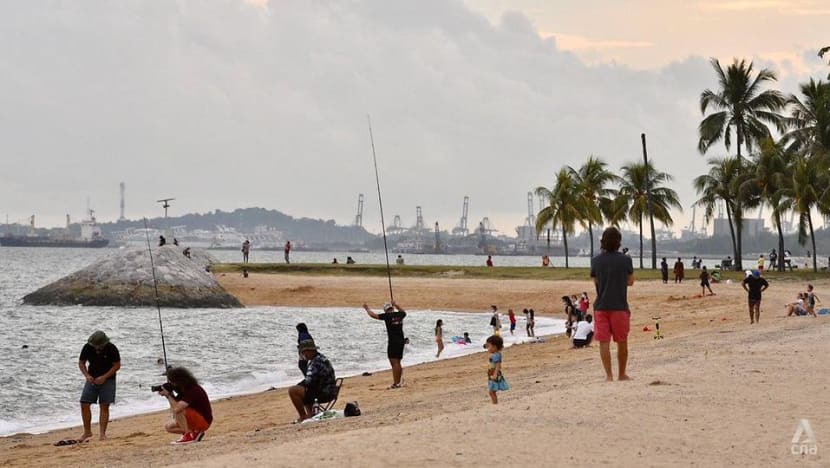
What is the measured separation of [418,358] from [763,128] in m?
38.2

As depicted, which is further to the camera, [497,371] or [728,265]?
[728,265]

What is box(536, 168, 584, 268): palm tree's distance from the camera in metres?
68.7

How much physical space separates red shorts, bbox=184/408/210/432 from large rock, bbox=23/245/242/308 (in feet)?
118

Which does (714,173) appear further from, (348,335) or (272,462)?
(272,462)

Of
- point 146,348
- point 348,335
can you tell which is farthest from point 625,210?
point 146,348

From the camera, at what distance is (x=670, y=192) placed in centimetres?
6372

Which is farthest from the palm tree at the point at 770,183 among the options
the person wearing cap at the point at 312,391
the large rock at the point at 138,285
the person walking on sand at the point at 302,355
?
the person wearing cap at the point at 312,391

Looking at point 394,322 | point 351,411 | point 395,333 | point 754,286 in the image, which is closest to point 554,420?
point 351,411

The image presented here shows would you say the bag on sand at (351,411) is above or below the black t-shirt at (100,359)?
below

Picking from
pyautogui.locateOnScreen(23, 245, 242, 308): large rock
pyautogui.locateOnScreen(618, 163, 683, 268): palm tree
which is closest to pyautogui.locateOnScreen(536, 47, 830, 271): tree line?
pyautogui.locateOnScreen(618, 163, 683, 268): palm tree

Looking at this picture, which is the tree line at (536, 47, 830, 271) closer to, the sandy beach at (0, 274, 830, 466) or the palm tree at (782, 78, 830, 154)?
the palm tree at (782, 78, 830, 154)

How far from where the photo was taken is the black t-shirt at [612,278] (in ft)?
38.7

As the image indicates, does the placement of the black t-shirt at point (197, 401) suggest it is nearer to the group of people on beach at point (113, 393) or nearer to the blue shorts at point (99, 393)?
the group of people on beach at point (113, 393)

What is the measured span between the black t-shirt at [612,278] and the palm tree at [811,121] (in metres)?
44.1
